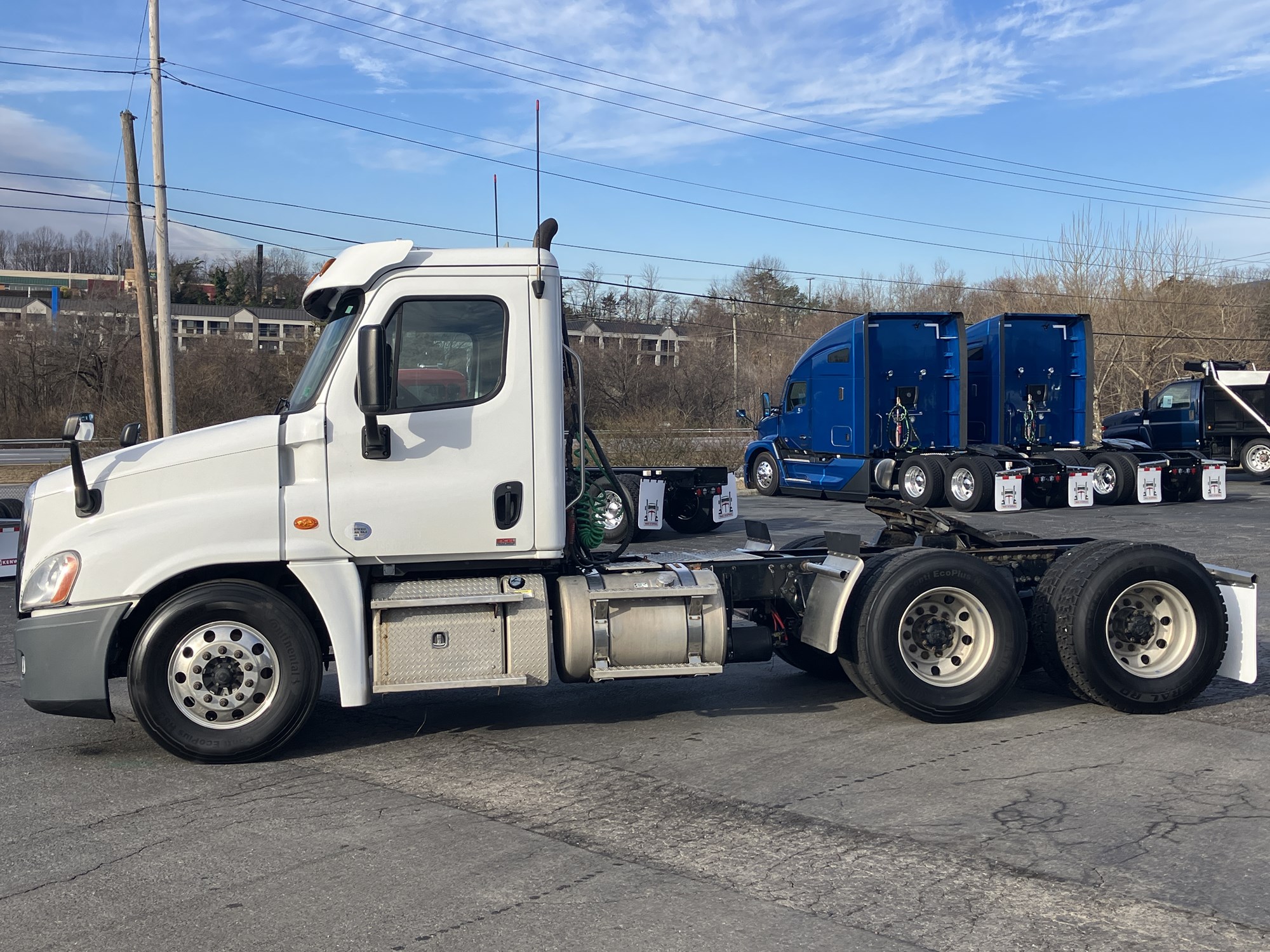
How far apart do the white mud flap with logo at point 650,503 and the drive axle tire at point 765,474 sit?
9.07m

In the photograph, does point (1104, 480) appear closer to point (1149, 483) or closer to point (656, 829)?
point (1149, 483)

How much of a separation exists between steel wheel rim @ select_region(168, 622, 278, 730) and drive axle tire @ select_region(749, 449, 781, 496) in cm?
2029

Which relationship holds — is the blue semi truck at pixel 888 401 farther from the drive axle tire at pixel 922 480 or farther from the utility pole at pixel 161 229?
the utility pole at pixel 161 229

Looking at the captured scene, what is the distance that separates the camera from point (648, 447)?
1057 inches

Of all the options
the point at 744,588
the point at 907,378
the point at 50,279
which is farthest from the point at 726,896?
the point at 50,279

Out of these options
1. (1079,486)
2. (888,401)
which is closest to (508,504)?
(888,401)

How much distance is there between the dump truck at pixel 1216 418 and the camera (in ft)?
90.6

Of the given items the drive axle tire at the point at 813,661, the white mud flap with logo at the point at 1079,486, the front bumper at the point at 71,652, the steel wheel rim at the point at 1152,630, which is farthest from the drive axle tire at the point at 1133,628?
the white mud flap with logo at the point at 1079,486

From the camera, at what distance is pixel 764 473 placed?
86.2 feet

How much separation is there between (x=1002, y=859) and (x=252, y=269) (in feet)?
275

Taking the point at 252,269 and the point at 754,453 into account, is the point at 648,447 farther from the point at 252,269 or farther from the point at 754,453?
the point at 252,269

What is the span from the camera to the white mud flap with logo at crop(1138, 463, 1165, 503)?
22.5m

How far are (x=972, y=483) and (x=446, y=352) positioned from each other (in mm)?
17043

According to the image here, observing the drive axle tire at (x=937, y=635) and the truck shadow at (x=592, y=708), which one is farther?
the truck shadow at (x=592, y=708)
